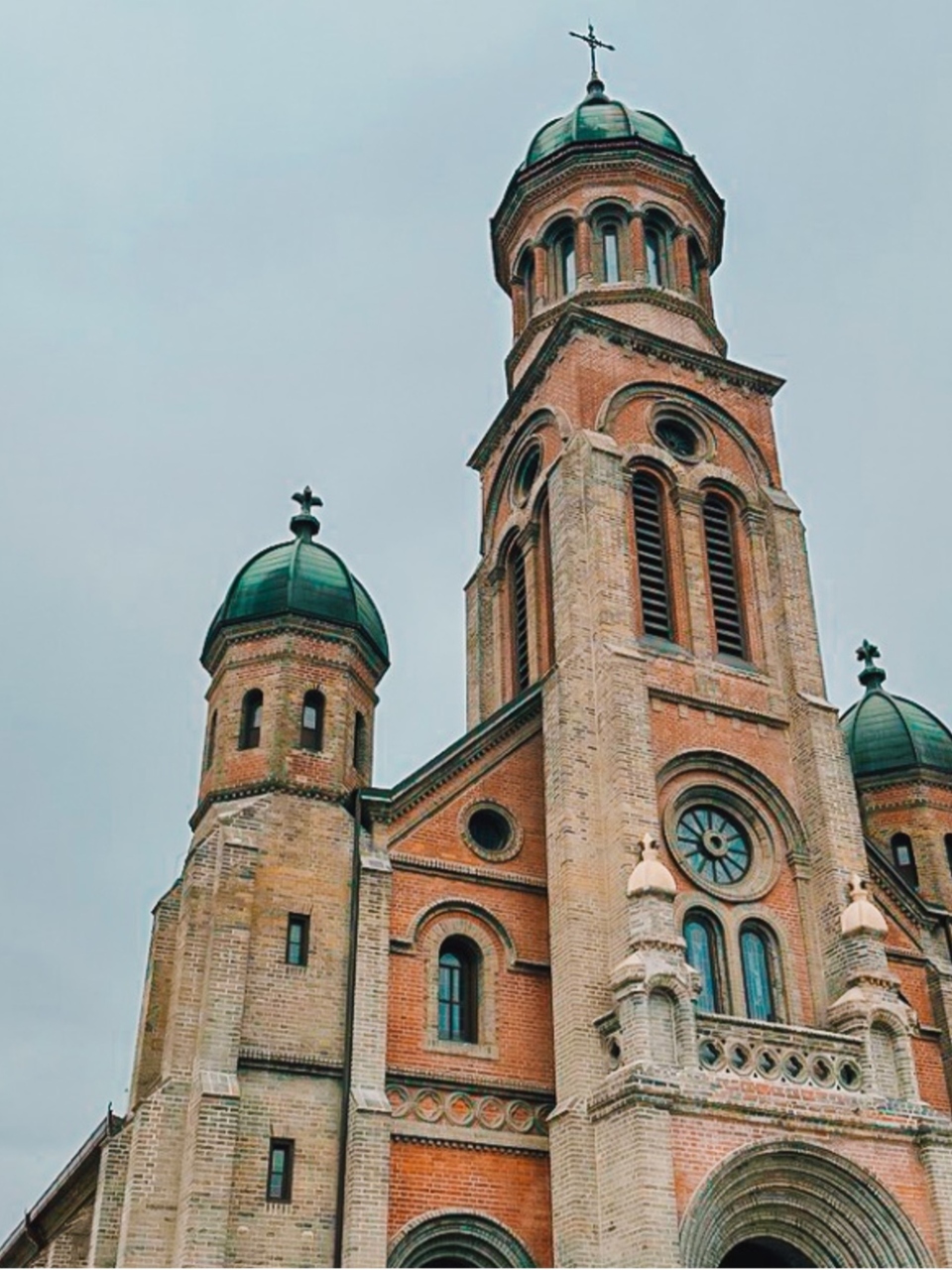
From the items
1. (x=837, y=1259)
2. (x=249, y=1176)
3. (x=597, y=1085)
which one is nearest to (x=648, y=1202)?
(x=597, y=1085)

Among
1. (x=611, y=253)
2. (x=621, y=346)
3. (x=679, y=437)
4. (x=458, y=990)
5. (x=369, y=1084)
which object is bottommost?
(x=369, y=1084)

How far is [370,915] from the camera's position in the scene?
22875 mm

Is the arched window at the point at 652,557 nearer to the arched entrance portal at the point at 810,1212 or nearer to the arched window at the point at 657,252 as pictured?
the arched window at the point at 657,252

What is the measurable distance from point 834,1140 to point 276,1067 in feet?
27.8

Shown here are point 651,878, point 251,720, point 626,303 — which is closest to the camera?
point 651,878

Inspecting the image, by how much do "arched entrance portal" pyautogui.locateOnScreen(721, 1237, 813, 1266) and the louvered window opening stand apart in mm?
11822

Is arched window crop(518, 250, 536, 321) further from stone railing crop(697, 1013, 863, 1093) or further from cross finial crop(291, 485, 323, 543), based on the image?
stone railing crop(697, 1013, 863, 1093)

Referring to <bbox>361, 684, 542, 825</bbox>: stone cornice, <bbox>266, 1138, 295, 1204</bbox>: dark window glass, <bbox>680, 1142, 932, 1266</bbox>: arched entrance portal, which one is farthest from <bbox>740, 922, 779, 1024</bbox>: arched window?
<bbox>266, 1138, 295, 1204</bbox>: dark window glass

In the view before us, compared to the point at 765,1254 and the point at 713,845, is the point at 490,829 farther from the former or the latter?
the point at 765,1254

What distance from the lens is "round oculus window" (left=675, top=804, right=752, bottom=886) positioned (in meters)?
25.2

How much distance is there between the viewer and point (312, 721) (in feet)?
83.3

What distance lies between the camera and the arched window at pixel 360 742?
25812mm

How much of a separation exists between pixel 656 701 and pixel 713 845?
2.78 metres

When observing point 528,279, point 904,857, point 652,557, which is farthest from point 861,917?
point 528,279
